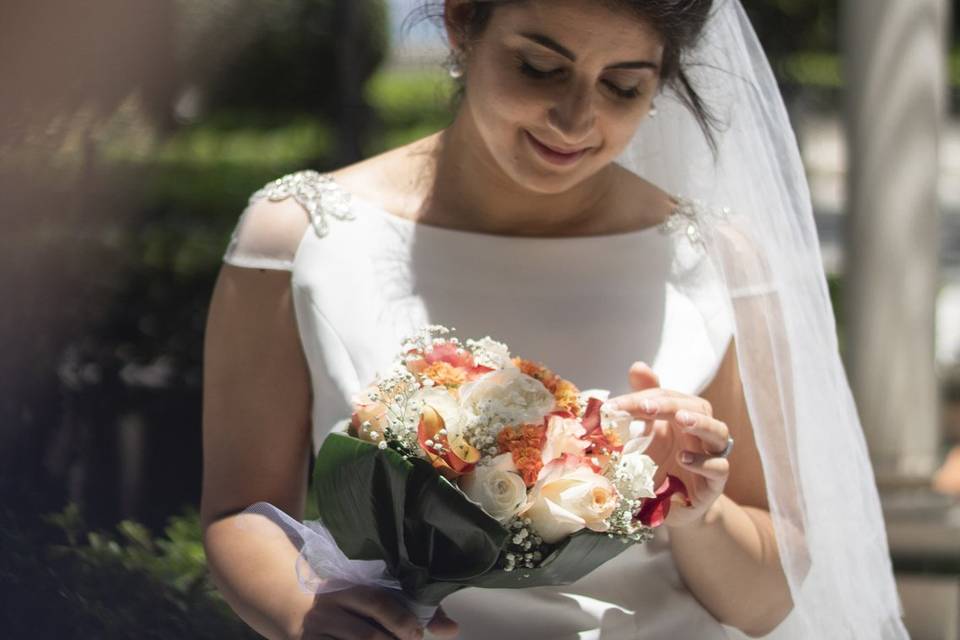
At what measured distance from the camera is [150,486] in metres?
4.38

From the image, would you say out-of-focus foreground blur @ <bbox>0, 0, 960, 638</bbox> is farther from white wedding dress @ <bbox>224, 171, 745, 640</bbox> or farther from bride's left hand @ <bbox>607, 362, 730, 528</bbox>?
bride's left hand @ <bbox>607, 362, 730, 528</bbox>

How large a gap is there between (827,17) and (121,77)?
13.5 meters

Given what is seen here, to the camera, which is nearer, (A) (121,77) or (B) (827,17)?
(A) (121,77)

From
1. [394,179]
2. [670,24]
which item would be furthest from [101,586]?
[670,24]

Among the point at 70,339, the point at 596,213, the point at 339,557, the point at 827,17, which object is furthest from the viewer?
the point at 827,17

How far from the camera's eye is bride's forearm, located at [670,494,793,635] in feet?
7.59

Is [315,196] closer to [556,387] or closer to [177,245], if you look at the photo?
[556,387]

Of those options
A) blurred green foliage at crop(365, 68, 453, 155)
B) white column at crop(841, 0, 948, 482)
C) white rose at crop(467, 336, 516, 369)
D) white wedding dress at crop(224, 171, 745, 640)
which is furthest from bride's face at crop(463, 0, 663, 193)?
blurred green foliage at crop(365, 68, 453, 155)

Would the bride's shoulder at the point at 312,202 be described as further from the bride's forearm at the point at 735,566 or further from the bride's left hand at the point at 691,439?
the bride's forearm at the point at 735,566

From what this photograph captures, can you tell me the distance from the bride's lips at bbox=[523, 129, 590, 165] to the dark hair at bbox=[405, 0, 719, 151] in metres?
0.23

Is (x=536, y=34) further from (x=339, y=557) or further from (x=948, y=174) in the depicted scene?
(x=948, y=174)

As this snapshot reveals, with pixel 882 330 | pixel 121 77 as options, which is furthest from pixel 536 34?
pixel 882 330

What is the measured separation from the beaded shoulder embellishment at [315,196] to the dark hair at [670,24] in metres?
0.32

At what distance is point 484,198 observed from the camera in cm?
258
